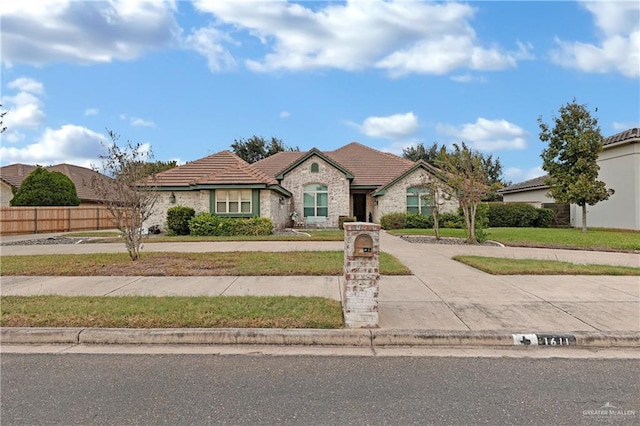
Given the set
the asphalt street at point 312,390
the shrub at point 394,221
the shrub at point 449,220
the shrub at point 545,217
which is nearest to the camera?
the asphalt street at point 312,390

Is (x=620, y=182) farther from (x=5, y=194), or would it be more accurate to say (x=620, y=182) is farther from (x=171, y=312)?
(x=5, y=194)

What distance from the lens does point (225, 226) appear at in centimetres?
2044

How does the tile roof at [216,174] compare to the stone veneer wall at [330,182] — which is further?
the stone veneer wall at [330,182]

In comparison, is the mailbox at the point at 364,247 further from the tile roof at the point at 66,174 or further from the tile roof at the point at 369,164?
the tile roof at the point at 66,174

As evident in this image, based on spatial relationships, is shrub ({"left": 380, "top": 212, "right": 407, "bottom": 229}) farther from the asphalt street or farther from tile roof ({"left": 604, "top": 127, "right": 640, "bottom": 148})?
the asphalt street

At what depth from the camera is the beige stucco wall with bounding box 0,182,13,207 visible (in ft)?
104

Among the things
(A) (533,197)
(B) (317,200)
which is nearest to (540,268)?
(B) (317,200)

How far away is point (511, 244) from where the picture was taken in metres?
15.3

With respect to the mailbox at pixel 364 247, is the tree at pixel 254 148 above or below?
above

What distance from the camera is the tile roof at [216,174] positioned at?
2139 centimetres

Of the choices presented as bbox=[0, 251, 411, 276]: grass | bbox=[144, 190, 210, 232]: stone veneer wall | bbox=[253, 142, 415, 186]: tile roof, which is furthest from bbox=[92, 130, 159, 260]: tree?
bbox=[253, 142, 415, 186]: tile roof

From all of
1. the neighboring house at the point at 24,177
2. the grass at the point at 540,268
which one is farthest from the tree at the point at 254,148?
the grass at the point at 540,268

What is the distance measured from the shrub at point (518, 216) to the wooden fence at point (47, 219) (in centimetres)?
2519

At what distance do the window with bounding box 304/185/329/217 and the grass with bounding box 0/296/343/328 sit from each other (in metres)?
20.1
